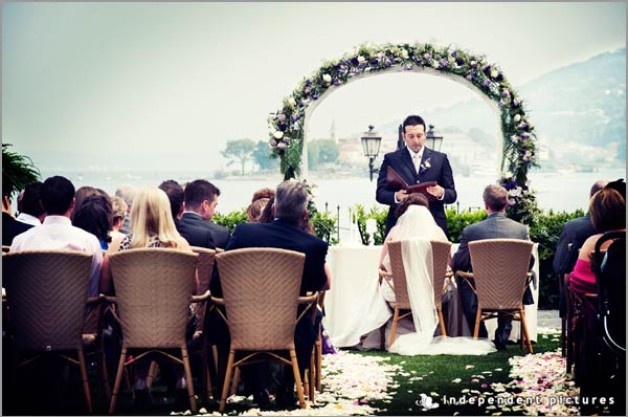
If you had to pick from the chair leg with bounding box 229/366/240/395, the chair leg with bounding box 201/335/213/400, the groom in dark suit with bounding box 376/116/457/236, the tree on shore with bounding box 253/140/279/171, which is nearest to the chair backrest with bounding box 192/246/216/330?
the chair leg with bounding box 201/335/213/400

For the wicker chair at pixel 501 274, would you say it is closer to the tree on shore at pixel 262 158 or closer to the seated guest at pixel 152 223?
the seated guest at pixel 152 223

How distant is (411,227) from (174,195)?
2.25 m

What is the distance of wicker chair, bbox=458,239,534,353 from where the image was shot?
293 inches

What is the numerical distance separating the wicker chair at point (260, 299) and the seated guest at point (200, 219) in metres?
0.88

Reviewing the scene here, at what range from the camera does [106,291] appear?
5.49 metres

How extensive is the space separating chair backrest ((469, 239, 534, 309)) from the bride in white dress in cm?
34

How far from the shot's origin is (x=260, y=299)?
206 inches

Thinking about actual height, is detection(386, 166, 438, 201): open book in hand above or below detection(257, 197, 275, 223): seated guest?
above

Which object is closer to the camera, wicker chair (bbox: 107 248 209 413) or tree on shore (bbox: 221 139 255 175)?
wicker chair (bbox: 107 248 209 413)

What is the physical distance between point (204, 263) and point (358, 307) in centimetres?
240

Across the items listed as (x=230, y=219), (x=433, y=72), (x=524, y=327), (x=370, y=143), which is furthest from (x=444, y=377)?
(x=230, y=219)

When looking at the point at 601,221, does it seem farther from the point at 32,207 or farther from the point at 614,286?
the point at 32,207

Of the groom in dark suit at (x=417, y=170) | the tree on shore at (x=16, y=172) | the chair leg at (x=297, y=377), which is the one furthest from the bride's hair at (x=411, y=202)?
the tree on shore at (x=16, y=172)

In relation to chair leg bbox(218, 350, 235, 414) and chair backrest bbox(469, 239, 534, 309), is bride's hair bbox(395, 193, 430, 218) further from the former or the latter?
chair leg bbox(218, 350, 235, 414)
